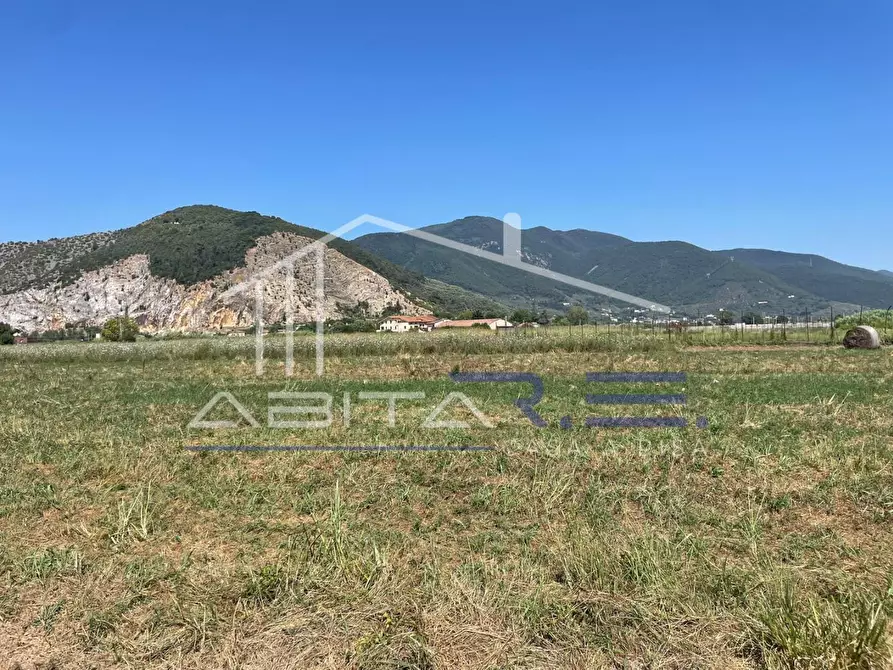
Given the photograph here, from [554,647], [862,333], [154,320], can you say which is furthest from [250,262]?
[554,647]

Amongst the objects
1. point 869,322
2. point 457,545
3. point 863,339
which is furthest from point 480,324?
point 457,545

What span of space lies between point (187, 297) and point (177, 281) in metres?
6.87

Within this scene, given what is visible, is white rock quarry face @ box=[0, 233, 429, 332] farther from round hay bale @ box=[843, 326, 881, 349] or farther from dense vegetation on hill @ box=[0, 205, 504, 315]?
round hay bale @ box=[843, 326, 881, 349]

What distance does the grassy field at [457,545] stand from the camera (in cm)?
509

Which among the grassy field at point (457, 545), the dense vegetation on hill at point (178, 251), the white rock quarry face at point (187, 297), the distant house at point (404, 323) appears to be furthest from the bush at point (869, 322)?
the dense vegetation on hill at point (178, 251)

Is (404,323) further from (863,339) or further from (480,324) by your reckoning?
(863,339)

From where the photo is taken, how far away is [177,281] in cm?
11488

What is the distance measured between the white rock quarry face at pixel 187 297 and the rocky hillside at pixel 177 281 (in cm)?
19

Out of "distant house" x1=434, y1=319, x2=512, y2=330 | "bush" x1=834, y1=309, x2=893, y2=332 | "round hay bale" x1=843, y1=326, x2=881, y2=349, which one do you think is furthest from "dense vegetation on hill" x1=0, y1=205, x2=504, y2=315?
"round hay bale" x1=843, y1=326, x2=881, y2=349

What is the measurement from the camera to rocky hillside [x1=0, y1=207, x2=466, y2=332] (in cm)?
10856

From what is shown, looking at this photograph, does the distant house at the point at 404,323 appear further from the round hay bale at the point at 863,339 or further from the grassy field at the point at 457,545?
the grassy field at the point at 457,545

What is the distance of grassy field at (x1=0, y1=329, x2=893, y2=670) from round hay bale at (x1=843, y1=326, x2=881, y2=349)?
85.4 ft

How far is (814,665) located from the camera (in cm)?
460

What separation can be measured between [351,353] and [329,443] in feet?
73.5
